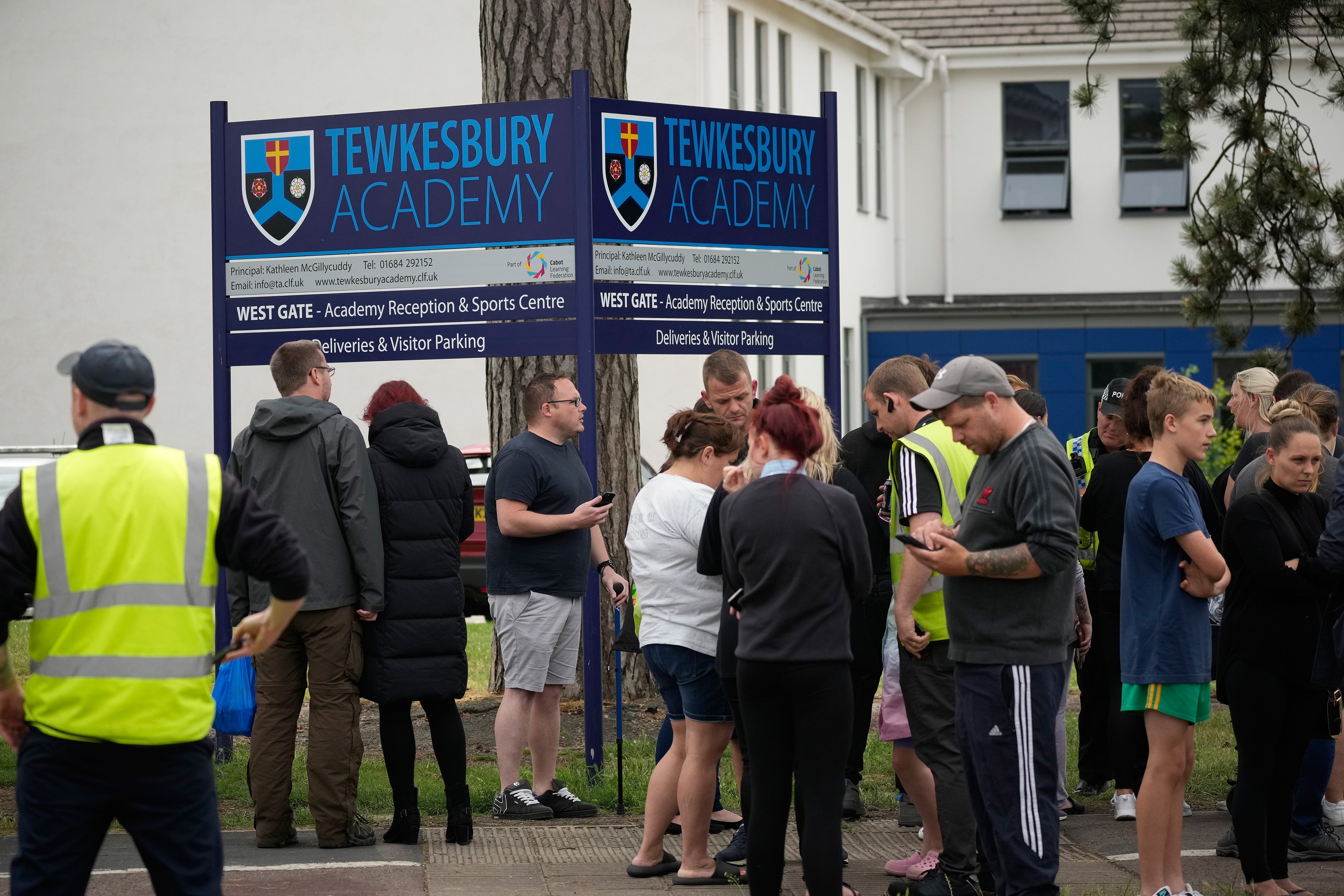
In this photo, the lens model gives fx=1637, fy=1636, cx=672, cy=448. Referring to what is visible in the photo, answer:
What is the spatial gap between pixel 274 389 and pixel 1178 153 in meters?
13.2

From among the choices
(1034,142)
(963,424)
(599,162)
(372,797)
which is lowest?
(372,797)

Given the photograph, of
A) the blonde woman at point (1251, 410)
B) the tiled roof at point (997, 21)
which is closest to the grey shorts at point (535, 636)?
the blonde woman at point (1251, 410)

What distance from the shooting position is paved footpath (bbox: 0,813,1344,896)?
616 centimetres

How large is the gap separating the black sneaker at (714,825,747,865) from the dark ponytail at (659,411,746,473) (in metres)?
1.46

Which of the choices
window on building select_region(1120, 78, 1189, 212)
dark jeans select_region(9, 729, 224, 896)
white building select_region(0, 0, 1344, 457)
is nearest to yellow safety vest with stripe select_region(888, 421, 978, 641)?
dark jeans select_region(9, 729, 224, 896)

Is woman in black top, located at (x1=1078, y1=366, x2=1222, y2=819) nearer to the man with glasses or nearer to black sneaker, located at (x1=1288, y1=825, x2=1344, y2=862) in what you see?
black sneaker, located at (x1=1288, y1=825, x2=1344, y2=862)

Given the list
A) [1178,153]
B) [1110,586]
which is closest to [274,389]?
[1178,153]

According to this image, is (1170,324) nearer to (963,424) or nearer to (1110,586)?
(1110,586)

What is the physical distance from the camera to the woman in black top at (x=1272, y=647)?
573 centimetres

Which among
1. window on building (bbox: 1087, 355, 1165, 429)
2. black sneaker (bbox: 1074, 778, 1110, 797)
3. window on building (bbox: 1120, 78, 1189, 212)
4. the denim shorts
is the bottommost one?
black sneaker (bbox: 1074, 778, 1110, 797)

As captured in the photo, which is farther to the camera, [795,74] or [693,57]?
[795,74]

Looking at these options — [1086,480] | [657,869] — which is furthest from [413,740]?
[1086,480]

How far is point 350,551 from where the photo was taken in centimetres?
680

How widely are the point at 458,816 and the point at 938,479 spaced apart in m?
2.58
